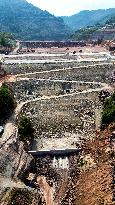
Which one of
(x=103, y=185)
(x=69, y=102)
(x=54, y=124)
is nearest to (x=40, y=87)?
(x=69, y=102)

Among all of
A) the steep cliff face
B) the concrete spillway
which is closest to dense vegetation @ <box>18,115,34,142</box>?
the steep cliff face

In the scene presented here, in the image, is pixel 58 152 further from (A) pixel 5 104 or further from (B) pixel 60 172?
(A) pixel 5 104

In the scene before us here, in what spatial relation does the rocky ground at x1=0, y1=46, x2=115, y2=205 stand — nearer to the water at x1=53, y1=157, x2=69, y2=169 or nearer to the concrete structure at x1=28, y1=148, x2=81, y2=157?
the water at x1=53, y1=157, x2=69, y2=169

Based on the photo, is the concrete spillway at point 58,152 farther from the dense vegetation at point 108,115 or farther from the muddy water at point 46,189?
the muddy water at point 46,189

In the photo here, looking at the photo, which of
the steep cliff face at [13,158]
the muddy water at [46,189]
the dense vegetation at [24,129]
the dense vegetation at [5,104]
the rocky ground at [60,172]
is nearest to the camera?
the rocky ground at [60,172]

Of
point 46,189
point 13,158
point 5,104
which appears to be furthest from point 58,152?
point 5,104

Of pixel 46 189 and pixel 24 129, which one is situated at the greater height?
pixel 24 129

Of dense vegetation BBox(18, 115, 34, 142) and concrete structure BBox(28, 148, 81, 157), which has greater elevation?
dense vegetation BBox(18, 115, 34, 142)

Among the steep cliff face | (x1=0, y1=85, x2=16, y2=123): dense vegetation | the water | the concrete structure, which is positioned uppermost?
(x1=0, y1=85, x2=16, y2=123): dense vegetation

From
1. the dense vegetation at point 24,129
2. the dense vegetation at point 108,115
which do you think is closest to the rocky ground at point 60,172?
the dense vegetation at point 24,129

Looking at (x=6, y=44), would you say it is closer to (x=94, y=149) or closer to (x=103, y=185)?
(x=94, y=149)

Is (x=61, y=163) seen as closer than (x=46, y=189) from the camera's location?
No

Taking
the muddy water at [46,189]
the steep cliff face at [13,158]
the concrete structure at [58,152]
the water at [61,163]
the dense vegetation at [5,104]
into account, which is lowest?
the muddy water at [46,189]
